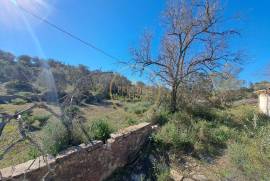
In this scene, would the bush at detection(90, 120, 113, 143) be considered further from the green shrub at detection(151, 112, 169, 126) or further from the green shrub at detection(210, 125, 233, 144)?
the green shrub at detection(210, 125, 233, 144)

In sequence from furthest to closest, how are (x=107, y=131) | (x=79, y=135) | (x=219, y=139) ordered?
(x=219, y=139), (x=107, y=131), (x=79, y=135)

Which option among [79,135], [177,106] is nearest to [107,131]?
[79,135]

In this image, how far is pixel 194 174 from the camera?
4.13 meters

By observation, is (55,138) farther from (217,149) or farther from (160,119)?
(160,119)

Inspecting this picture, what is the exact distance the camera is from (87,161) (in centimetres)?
371

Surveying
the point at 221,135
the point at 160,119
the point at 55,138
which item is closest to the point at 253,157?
the point at 221,135

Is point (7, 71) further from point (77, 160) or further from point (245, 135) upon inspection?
point (245, 135)

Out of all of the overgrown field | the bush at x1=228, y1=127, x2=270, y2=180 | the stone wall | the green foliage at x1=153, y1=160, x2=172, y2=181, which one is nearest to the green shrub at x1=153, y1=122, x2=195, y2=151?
the overgrown field

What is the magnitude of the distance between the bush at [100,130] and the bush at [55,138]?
691 mm

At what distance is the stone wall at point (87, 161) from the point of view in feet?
9.56

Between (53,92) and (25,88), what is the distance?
15.0 feet

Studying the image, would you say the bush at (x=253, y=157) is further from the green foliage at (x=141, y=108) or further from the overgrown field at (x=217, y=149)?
the green foliage at (x=141, y=108)

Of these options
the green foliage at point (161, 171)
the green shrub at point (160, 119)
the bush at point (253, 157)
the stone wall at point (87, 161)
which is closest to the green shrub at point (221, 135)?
the bush at point (253, 157)

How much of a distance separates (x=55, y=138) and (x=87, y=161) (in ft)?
2.46
